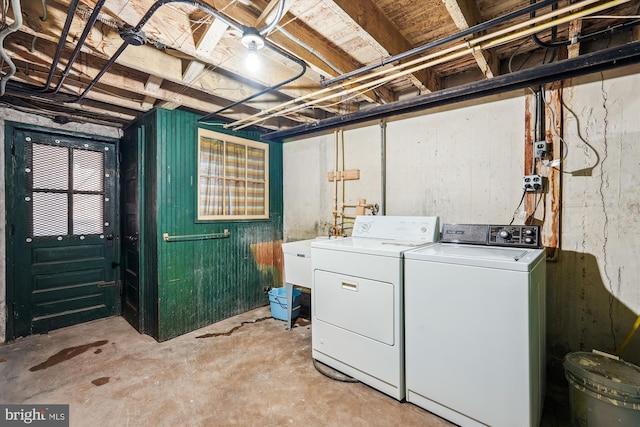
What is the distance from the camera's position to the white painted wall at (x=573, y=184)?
1.89m

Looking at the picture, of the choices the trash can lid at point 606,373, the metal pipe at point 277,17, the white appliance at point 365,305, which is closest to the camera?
the metal pipe at point 277,17

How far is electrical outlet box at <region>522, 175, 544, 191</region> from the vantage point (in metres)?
2.11

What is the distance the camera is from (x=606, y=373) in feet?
5.06

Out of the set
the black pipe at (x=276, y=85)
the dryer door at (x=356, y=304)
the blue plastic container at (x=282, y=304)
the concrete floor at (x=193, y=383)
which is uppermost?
the black pipe at (x=276, y=85)

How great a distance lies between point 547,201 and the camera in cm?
213

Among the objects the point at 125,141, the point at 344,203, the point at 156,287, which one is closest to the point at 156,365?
the point at 156,287

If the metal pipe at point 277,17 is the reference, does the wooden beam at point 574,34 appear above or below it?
above

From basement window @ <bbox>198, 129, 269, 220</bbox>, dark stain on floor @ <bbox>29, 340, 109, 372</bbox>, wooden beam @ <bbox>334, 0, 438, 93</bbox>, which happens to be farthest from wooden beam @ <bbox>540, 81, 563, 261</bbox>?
dark stain on floor @ <bbox>29, 340, 109, 372</bbox>

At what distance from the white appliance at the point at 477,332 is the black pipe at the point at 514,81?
1034mm

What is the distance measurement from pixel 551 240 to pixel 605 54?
1206 millimetres

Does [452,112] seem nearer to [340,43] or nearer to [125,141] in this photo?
[340,43]

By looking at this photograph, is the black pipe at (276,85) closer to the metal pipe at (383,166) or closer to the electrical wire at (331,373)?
the metal pipe at (383,166)

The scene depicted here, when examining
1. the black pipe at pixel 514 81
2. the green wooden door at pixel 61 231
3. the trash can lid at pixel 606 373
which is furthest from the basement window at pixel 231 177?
the trash can lid at pixel 606 373

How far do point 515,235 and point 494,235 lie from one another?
13 cm
